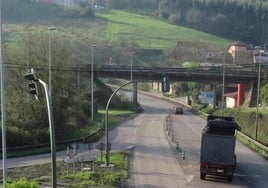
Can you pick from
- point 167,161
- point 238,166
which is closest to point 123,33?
point 167,161

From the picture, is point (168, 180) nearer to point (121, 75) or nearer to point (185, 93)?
point (121, 75)

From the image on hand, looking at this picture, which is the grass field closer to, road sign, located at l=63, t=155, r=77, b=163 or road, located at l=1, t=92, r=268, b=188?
road, located at l=1, t=92, r=268, b=188

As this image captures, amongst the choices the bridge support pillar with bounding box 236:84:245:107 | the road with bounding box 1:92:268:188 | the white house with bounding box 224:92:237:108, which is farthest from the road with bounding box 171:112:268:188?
the white house with bounding box 224:92:237:108

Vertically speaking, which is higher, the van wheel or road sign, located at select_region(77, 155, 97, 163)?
road sign, located at select_region(77, 155, 97, 163)

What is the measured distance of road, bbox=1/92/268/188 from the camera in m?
28.6

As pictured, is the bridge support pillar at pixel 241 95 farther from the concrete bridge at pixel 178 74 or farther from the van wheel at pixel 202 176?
the van wheel at pixel 202 176

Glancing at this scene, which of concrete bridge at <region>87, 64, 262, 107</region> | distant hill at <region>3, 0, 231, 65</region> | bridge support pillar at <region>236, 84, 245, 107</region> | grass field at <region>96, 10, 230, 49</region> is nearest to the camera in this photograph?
bridge support pillar at <region>236, 84, 245, 107</region>

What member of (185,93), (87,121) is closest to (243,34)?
(185,93)

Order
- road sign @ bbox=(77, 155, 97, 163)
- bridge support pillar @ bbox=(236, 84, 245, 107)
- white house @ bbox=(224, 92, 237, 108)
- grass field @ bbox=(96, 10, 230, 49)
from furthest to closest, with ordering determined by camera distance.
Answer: grass field @ bbox=(96, 10, 230, 49)
white house @ bbox=(224, 92, 237, 108)
bridge support pillar @ bbox=(236, 84, 245, 107)
road sign @ bbox=(77, 155, 97, 163)

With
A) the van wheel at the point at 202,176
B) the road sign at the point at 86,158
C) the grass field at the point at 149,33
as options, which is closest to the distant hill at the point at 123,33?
the grass field at the point at 149,33

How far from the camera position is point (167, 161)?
34969mm

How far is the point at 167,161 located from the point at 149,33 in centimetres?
13192

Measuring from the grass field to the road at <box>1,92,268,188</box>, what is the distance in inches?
3937

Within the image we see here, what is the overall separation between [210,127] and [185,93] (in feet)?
283
